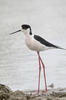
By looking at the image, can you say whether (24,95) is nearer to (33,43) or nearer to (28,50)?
(33,43)

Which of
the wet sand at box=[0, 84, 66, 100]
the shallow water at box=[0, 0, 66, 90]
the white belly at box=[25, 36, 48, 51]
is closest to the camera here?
the wet sand at box=[0, 84, 66, 100]

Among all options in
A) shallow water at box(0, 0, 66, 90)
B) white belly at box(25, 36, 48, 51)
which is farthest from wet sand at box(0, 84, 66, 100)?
shallow water at box(0, 0, 66, 90)

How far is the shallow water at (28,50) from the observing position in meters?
9.55

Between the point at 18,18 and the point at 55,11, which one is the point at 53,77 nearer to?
the point at 18,18

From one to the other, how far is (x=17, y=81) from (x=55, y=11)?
47.7 ft

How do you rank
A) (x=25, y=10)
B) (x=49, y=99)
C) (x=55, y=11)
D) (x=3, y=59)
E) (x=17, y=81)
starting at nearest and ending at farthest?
(x=49, y=99) < (x=17, y=81) < (x=3, y=59) < (x=55, y=11) < (x=25, y=10)

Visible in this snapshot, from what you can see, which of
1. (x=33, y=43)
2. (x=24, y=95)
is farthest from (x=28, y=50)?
(x=24, y=95)

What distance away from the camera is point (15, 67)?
35.2 ft

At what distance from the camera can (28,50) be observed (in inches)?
530

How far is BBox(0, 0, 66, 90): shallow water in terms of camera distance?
955cm

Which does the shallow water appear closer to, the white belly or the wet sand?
the white belly

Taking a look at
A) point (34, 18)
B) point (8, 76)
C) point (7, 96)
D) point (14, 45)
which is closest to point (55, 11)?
point (34, 18)

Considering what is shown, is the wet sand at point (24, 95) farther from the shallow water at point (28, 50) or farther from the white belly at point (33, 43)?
the shallow water at point (28, 50)

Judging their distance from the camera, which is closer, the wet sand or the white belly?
the wet sand
